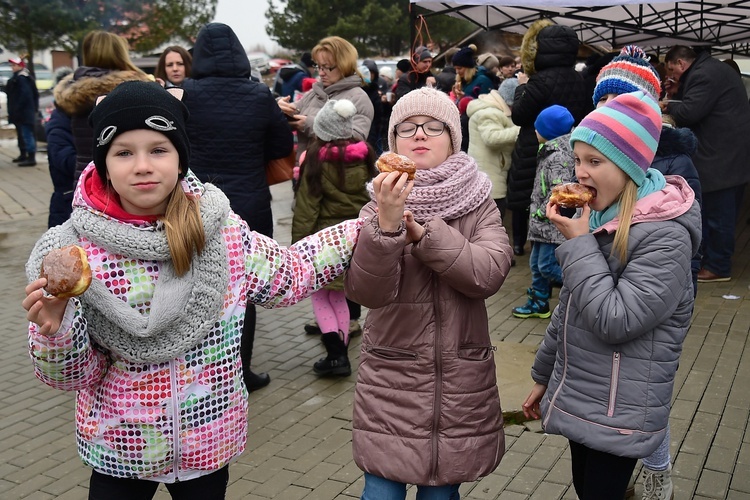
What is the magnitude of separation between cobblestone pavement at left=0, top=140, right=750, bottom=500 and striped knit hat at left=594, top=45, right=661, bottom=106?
1.84m

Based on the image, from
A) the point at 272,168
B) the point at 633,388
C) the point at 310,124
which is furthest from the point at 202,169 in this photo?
the point at 633,388

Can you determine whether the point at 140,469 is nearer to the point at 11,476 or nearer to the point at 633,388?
the point at 633,388

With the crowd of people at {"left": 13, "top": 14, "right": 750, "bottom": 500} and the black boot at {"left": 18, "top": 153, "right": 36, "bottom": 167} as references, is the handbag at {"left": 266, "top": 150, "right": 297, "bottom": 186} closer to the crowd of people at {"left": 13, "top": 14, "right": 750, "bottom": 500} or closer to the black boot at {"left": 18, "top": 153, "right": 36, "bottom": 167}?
the crowd of people at {"left": 13, "top": 14, "right": 750, "bottom": 500}

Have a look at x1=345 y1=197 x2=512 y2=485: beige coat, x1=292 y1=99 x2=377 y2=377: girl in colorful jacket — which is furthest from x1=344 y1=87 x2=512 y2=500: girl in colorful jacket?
x1=292 y1=99 x2=377 y2=377: girl in colorful jacket

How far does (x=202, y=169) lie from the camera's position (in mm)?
4996

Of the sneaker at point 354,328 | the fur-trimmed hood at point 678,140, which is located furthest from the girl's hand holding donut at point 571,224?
the sneaker at point 354,328

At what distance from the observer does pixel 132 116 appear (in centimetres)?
233

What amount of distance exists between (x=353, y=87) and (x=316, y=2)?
31956 millimetres

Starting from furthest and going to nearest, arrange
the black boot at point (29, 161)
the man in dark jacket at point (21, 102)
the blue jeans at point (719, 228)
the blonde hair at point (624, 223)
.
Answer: the black boot at point (29, 161), the man in dark jacket at point (21, 102), the blue jeans at point (719, 228), the blonde hair at point (624, 223)

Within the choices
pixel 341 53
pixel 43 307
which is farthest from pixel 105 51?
pixel 43 307

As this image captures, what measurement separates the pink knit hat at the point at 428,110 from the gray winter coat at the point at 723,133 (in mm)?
4665

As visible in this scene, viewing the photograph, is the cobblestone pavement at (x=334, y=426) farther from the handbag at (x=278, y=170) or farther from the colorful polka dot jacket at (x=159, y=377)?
the colorful polka dot jacket at (x=159, y=377)

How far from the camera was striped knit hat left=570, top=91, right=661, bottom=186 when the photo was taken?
2.67 m

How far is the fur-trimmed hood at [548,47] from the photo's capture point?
21.5 ft
